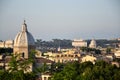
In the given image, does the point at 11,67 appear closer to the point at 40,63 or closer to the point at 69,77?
the point at 69,77

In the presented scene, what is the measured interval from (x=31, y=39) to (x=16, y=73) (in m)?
31.6

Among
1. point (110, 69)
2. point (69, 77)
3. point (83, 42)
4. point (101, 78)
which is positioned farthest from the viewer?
point (83, 42)

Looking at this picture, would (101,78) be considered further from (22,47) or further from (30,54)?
(22,47)

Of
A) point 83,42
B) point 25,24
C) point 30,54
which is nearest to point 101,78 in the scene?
point 30,54

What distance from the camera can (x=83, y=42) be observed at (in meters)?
195

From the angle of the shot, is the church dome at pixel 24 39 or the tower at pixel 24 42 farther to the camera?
the church dome at pixel 24 39

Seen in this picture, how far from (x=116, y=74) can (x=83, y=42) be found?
150m

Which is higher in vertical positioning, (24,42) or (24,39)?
(24,39)

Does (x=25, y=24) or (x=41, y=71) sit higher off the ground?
(x=25, y=24)

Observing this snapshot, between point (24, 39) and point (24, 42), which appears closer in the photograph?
point (24, 42)

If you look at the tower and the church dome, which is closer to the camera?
the tower

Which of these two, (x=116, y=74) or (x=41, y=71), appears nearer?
(x=116, y=74)

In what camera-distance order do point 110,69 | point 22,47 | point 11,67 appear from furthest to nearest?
point 22,47
point 110,69
point 11,67

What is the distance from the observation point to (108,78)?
43.6 m
